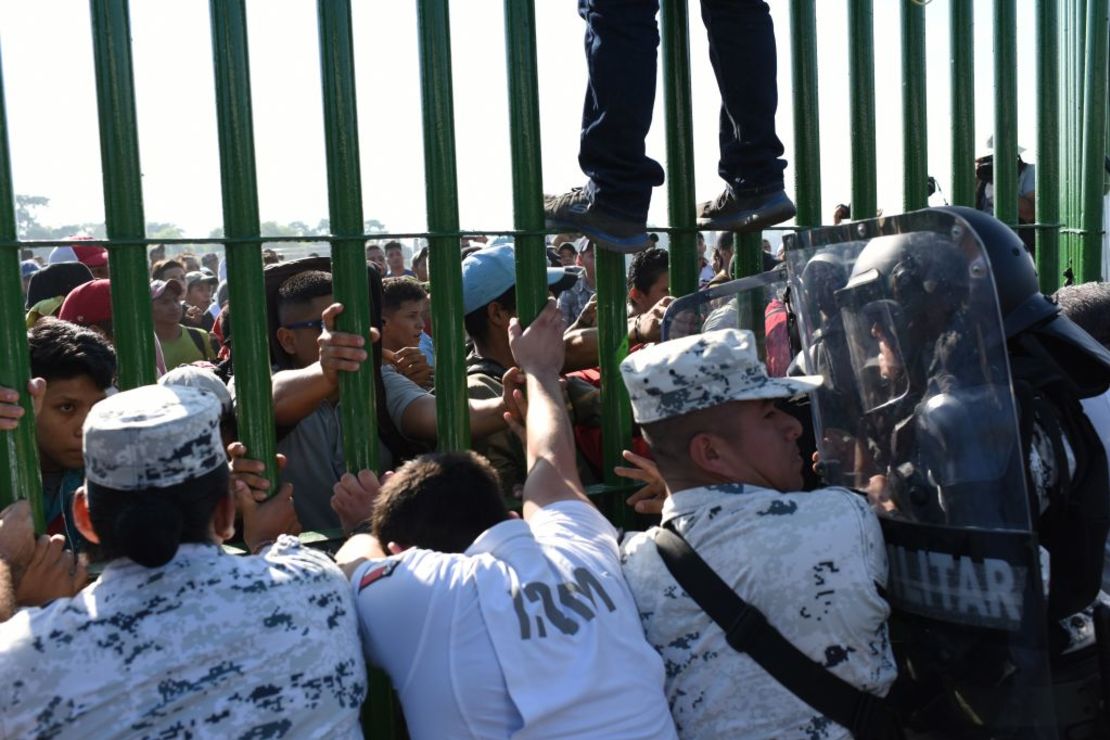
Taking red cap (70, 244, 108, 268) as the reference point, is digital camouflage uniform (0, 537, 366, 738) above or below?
below

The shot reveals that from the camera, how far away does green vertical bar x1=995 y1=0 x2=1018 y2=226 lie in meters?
4.37

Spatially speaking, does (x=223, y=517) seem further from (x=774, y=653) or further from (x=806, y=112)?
(x=806, y=112)

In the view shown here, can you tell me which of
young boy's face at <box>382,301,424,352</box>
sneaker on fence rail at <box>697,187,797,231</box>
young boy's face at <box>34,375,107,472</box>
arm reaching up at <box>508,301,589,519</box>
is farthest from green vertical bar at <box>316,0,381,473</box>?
young boy's face at <box>382,301,424,352</box>

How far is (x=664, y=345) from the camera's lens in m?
2.65

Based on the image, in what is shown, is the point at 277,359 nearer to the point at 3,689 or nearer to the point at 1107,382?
the point at 3,689

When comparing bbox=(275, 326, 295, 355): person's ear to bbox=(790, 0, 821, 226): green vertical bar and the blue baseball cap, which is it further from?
bbox=(790, 0, 821, 226): green vertical bar

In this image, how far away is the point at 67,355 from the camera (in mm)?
2984

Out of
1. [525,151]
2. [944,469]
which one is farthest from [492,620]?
[525,151]

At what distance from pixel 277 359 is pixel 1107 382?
7.46ft

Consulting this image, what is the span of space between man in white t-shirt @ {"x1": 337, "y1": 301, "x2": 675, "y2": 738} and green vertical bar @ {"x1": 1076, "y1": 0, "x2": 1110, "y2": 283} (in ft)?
11.7

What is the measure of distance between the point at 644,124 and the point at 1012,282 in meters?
1.11

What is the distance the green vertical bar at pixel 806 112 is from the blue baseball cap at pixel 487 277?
90 centimetres

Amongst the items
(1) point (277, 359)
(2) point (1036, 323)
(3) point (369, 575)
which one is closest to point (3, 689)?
(3) point (369, 575)

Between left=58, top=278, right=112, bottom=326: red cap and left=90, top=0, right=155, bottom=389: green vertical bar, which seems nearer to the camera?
left=90, top=0, right=155, bottom=389: green vertical bar
